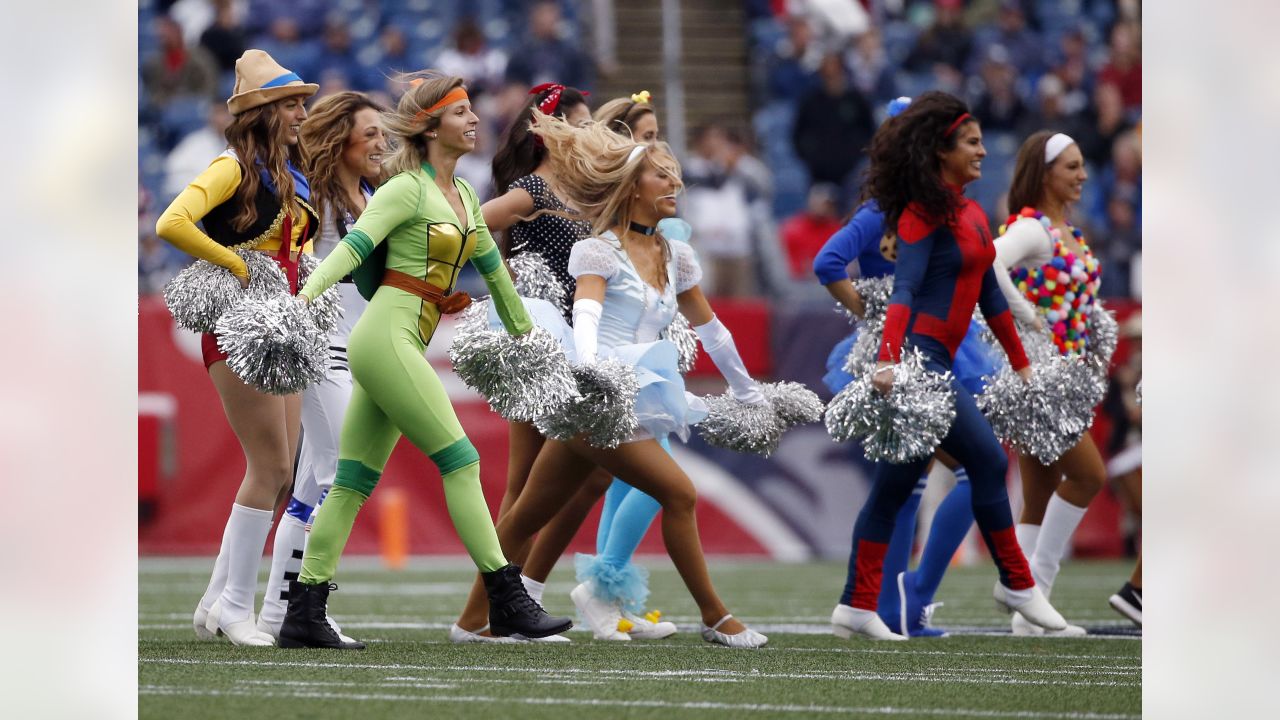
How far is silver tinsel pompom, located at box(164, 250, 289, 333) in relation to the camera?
4891 millimetres

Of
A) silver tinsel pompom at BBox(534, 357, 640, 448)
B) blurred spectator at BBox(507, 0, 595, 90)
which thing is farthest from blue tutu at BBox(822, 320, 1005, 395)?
blurred spectator at BBox(507, 0, 595, 90)

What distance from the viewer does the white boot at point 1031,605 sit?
5.60 metres

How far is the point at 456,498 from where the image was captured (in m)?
4.66

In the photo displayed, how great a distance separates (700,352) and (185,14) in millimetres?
5840

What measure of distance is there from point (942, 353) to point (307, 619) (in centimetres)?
232

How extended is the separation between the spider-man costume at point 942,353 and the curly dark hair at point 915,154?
3.1 inches

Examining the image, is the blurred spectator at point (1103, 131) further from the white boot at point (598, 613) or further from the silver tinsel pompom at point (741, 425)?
the white boot at point (598, 613)

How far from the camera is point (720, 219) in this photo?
12727 millimetres

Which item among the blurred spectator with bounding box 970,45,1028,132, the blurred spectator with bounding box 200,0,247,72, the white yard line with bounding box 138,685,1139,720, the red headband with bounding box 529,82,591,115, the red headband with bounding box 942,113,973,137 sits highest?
the blurred spectator with bounding box 200,0,247,72

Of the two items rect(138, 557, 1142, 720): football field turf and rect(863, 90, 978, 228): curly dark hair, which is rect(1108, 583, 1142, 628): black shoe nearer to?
rect(138, 557, 1142, 720): football field turf

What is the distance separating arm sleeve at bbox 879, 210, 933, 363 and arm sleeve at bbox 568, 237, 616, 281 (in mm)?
940

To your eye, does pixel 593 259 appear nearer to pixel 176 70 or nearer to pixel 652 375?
pixel 652 375

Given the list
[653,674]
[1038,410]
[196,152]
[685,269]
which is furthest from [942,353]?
[196,152]
